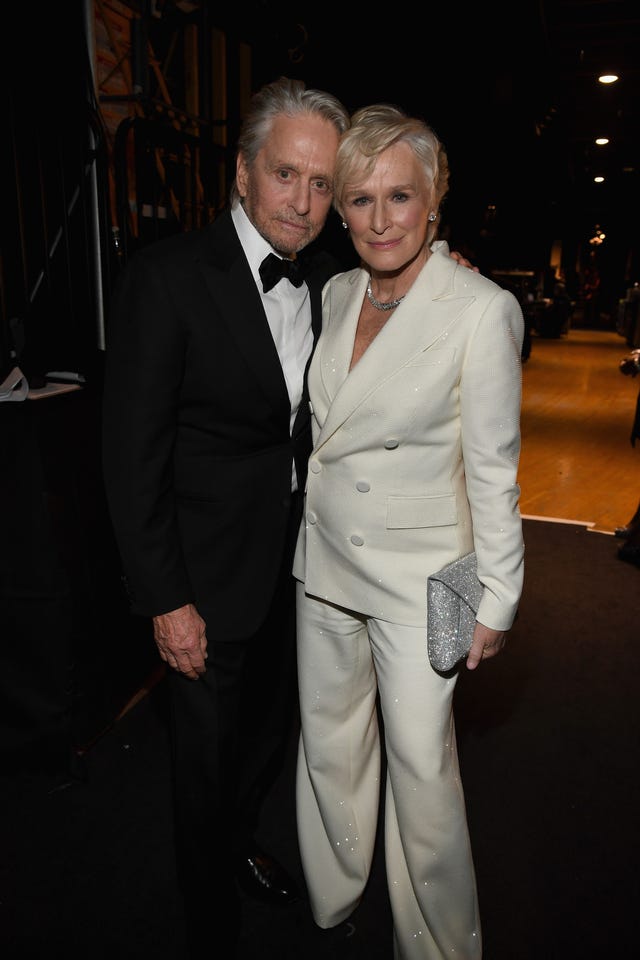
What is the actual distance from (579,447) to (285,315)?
612 centimetres

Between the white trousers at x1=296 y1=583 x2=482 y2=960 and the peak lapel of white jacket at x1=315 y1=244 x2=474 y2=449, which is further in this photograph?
the white trousers at x1=296 y1=583 x2=482 y2=960

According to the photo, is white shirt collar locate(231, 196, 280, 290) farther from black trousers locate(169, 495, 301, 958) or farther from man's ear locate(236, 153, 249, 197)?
Result: black trousers locate(169, 495, 301, 958)

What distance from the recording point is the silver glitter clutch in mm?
1573

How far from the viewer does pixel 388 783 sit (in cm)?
175

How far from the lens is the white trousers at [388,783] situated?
5.48ft

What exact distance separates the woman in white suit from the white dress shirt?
10 cm

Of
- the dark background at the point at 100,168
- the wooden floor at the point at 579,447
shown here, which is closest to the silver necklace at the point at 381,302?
the dark background at the point at 100,168

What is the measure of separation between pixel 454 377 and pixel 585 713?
6.59 feet

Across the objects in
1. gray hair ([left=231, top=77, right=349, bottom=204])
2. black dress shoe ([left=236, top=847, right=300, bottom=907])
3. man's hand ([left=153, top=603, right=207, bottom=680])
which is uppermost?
gray hair ([left=231, top=77, right=349, bottom=204])

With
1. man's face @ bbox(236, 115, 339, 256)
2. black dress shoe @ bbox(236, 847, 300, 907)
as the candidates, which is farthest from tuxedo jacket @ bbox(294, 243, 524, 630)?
black dress shoe @ bbox(236, 847, 300, 907)

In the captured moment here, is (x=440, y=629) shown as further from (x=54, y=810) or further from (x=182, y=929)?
(x=54, y=810)

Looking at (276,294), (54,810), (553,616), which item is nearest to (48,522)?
(54,810)

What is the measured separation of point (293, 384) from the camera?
1.83 meters

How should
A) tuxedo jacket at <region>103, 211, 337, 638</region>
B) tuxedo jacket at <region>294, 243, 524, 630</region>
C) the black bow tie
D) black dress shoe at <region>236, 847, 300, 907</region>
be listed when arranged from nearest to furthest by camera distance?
1. tuxedo jacket at <region>294, 243, 524, 630</region>
2. tuxedo jacket at <region>103, 211, 337, 638</region>
3. the black bow tie
4. black dress shoe at <region>236, 847, 300, 907</region>
